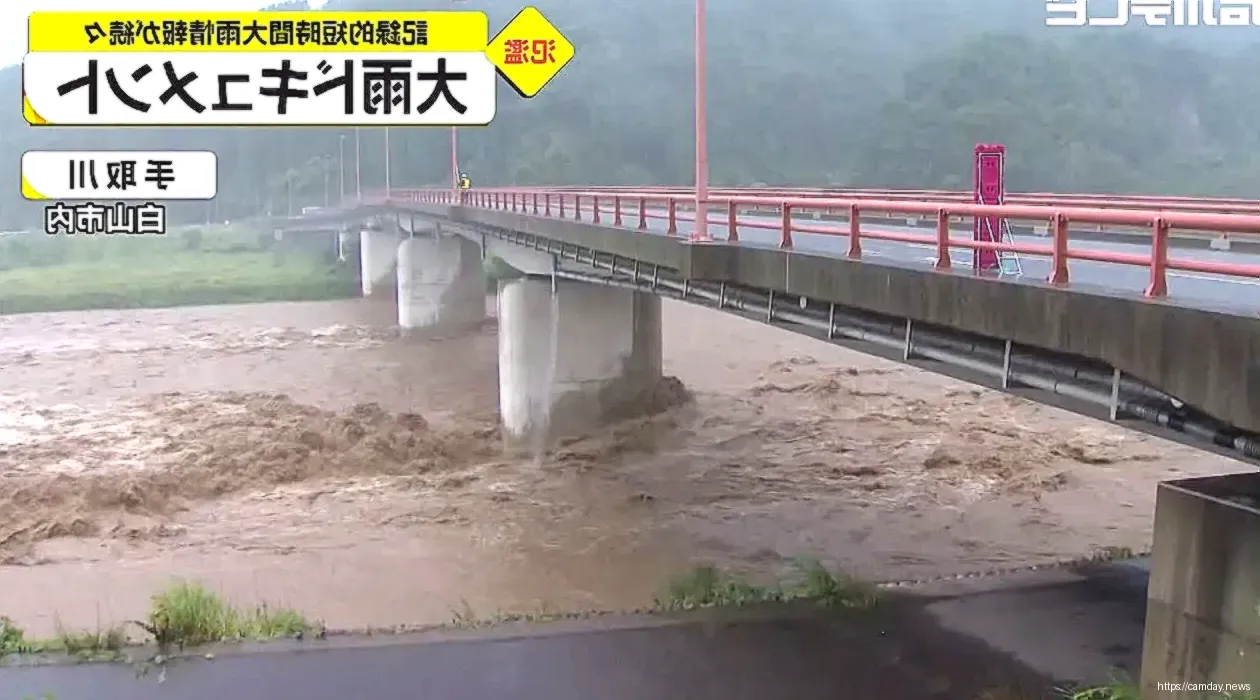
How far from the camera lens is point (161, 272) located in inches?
2328

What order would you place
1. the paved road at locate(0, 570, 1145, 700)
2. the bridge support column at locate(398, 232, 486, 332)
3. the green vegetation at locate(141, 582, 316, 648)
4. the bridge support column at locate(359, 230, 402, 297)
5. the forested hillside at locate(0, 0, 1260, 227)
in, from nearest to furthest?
the paved road at locate(0, 570, 1145, 700), the green vegetation at locate(141, 582, 316, 648), the bridge support column at locate(398, 232, 486, 332), the bridge support column at locate(359, 230, 402, 297), the forested hillside at locate(0, 0, 1260, 227)

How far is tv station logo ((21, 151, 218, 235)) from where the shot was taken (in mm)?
7996

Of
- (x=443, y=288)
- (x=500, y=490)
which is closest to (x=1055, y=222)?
(x=500, y=490)

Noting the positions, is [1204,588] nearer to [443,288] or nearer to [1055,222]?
[1055,222]

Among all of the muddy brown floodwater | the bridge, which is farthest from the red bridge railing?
the muddy brown floodwater

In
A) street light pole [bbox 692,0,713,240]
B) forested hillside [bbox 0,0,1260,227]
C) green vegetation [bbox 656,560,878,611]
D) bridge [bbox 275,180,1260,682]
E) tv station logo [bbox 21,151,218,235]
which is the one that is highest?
forested hillside [bbox 0,0,1260,227]

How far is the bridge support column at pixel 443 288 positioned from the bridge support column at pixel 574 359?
19409 millimetres

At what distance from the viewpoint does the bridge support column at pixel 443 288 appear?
44.4 m

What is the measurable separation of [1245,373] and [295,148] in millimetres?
92978

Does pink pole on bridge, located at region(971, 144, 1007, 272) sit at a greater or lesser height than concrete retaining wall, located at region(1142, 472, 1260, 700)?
greater

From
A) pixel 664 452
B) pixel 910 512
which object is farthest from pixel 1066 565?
pixel 664 452

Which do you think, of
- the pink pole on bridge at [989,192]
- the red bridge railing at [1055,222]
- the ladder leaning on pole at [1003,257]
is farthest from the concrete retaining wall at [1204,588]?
the pink pole on bridge at [989,192]

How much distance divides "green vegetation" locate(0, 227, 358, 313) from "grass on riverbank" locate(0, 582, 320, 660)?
4642 cm
